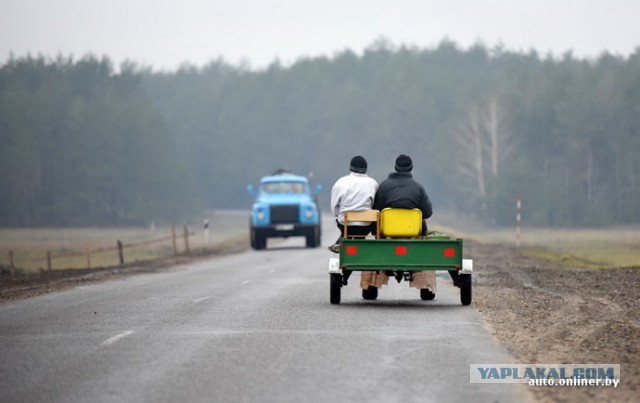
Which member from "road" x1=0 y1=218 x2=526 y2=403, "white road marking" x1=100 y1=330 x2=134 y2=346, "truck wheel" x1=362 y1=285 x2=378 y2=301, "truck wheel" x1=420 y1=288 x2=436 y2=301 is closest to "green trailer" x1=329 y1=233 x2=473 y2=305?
"road" x1=0 y1=218 x2=526 y2=403

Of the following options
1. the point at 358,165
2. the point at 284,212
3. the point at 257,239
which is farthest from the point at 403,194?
the point at 257,239

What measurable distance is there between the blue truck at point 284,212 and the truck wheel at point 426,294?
24.2 m

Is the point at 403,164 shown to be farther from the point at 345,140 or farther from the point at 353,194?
the point at 345,140

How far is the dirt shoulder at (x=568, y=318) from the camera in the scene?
34.1 feet

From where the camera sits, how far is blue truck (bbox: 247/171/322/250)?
142 ft

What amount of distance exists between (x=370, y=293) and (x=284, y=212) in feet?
82.2

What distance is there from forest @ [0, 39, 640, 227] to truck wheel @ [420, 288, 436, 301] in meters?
81.0

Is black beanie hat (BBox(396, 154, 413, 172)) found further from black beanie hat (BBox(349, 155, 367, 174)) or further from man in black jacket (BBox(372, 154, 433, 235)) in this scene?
black beanie hat (BBox(349, 155, 367, 174))

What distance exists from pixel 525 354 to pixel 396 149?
449 ft

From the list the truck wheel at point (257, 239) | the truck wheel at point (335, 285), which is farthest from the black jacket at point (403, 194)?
the truck wheel at point (257, 239)

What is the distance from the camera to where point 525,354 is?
11.8 metres

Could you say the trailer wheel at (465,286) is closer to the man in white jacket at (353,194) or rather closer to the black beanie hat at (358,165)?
the man in white jacket at (353,194)

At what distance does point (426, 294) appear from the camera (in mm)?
18375

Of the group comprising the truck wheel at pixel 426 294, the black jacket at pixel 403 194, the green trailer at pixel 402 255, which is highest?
the black jacket at pixel 403 194
